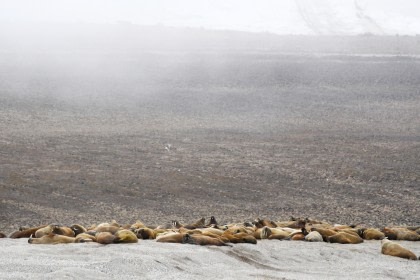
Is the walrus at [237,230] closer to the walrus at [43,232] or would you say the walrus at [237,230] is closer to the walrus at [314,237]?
the walrus at [314,237]

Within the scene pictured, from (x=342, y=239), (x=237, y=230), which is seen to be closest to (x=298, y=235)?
(x=342, y=239)

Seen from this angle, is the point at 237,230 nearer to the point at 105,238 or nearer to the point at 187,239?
the point at 187,239

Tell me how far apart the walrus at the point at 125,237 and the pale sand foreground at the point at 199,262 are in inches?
3.9

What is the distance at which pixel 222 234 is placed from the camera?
9.13 metres

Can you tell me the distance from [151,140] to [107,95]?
5.20 m

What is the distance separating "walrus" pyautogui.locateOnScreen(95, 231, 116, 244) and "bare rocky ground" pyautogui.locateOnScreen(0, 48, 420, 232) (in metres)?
3.26

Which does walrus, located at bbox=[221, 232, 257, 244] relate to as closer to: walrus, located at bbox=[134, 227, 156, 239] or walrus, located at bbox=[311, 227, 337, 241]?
walrus, located at bbox=[134, 227, 156, 239]

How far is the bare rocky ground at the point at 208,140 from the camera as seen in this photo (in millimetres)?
12961

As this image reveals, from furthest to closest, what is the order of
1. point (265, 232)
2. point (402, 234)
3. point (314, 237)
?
1. point (402, 234)
2. point (265, 232)
3. point (314, 237)

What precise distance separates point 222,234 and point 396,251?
6.36 ft

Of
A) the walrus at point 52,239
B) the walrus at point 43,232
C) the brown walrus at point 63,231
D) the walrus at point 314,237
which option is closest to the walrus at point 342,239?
the walrus at point 314,237

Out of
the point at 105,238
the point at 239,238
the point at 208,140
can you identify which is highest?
the point at 208,140

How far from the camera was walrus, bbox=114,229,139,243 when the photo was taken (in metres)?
8.37

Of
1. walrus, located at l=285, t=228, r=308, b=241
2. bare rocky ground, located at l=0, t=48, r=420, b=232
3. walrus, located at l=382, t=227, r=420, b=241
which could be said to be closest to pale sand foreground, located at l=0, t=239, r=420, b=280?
walrus, located at l=285, t=228, r=308, b=241
